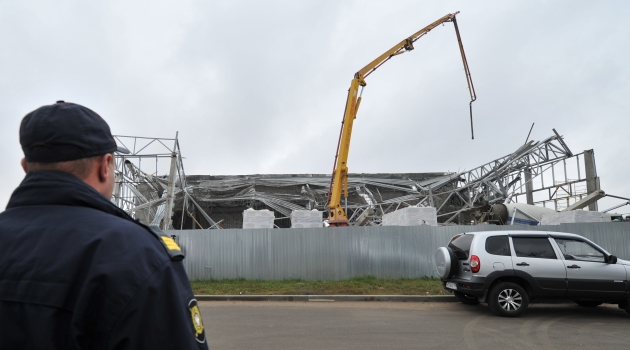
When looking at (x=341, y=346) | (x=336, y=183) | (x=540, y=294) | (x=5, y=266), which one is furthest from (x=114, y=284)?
(x=336, y=183)

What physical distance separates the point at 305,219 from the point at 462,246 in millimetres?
8078

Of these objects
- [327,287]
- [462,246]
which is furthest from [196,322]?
[327,287]

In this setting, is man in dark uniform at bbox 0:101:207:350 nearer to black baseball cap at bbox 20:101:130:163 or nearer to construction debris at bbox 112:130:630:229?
black baseball cap at bbox 20:101:130:163

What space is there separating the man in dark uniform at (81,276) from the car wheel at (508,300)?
955cm

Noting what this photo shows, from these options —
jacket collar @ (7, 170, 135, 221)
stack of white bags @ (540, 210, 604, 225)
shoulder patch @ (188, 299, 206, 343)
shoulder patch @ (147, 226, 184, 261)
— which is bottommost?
shoulder patch @ (188, 299, 206, 343)

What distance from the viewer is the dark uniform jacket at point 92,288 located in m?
1.29

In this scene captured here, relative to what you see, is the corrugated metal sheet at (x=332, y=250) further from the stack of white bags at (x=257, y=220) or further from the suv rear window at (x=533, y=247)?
the suv rear window at (x=533, y=247)

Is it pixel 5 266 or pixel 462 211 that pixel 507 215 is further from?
pixel 5 266

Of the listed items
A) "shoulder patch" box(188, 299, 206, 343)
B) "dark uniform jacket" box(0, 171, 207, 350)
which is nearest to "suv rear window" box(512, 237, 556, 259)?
"shoulder patch" box(188, 299, 206, 343)

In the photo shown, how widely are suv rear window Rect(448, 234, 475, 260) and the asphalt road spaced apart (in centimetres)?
125

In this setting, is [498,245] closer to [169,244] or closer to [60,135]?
[169,244]

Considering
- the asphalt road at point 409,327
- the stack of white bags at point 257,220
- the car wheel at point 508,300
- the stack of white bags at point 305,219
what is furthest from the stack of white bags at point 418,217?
the car wheel at point 508,300

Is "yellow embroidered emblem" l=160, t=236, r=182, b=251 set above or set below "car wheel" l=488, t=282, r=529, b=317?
above

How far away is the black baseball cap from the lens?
1.55 meters
